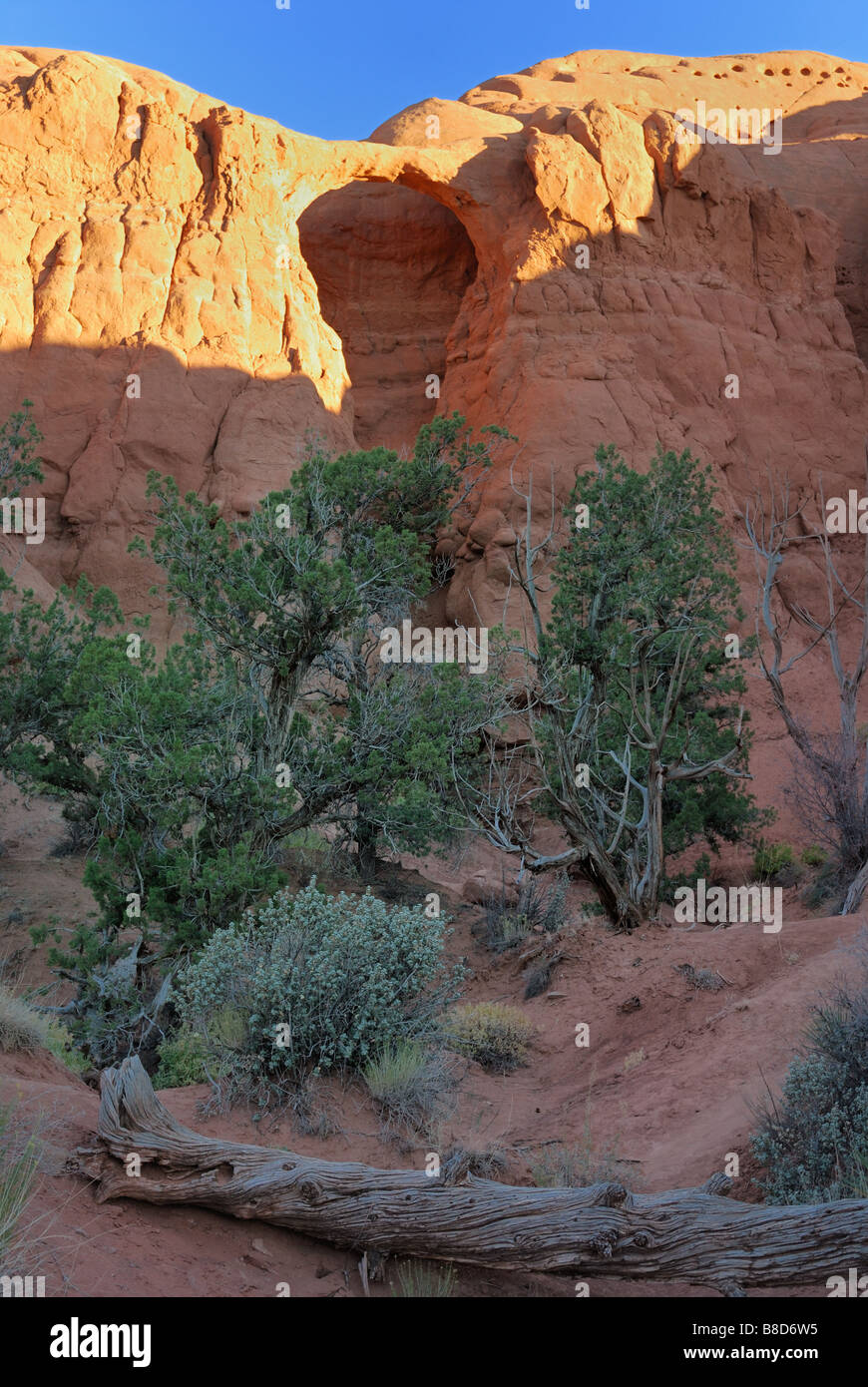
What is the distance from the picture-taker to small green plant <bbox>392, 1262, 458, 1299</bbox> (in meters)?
4.70

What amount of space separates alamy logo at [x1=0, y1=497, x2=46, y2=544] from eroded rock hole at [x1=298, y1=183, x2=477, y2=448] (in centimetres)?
911

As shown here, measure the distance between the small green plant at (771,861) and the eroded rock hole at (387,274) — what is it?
50.2ft

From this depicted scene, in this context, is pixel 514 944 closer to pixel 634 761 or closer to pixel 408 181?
pixel 634 761

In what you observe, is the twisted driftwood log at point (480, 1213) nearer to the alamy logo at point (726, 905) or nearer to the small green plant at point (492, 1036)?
the small green plant at point (492, 1036)

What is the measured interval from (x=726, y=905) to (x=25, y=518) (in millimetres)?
15098

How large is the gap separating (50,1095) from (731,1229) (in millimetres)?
3549

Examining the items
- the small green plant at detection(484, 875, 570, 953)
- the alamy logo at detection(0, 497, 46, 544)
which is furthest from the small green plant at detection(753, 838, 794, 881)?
the alamy logo at detection(0, 497, 46, 544)

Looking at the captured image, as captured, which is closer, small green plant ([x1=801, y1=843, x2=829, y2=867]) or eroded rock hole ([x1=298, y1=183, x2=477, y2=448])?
small green plant ([x1=801, y1=843, x2=829, y2=867])

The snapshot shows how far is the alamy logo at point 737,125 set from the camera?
92.6ft

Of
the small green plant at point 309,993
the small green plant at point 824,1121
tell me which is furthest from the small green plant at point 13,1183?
the small green plant at point 824,1121

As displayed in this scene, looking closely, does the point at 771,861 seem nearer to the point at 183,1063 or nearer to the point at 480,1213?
the point at 183,1063

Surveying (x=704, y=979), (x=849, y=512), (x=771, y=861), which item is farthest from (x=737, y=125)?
(x=704, y=979)

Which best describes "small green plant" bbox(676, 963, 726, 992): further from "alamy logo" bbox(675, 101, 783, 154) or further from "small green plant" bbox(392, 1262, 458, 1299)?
"alamy logo" bbox(675, 101, 783, 154)
